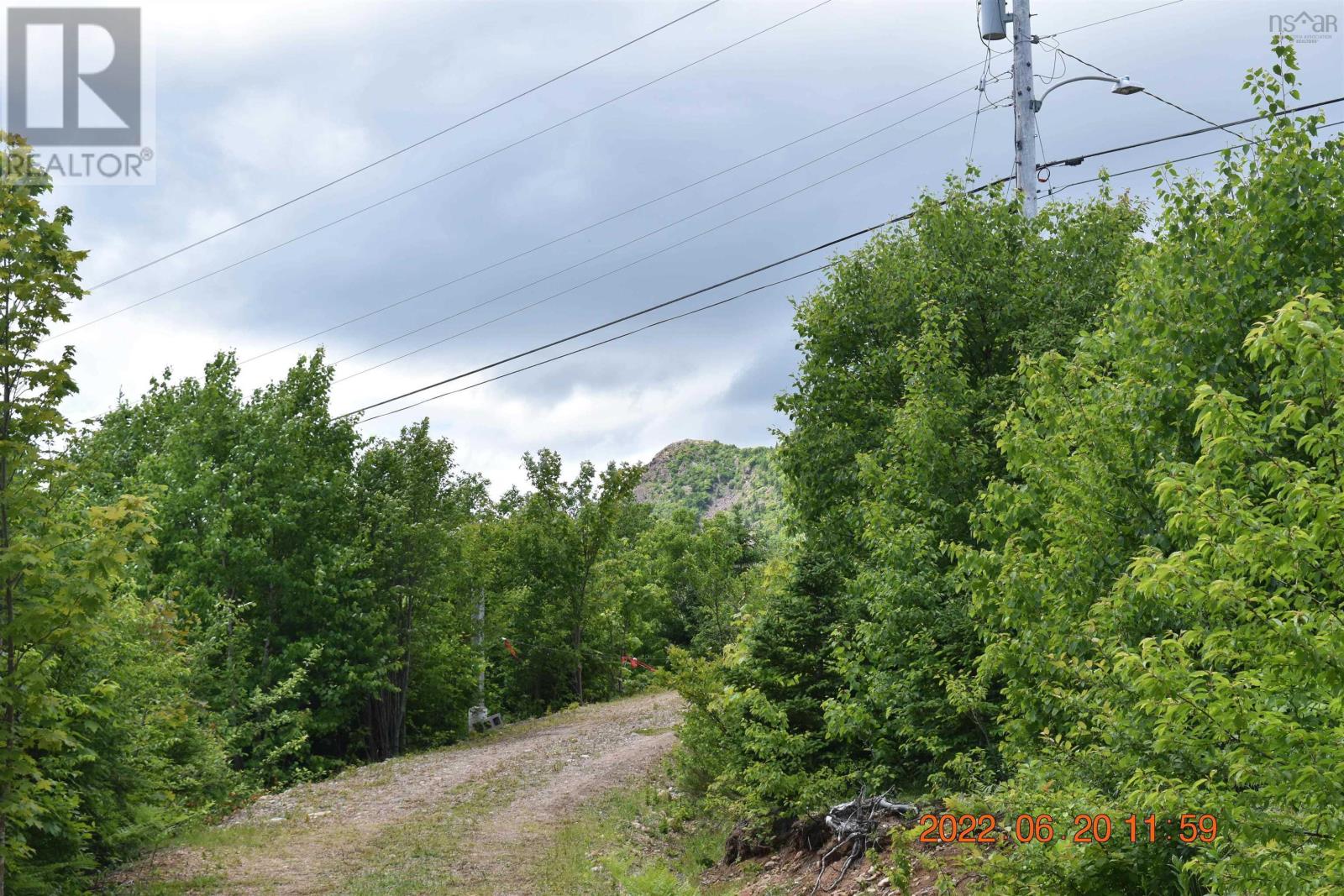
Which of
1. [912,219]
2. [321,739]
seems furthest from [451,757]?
[912,219]

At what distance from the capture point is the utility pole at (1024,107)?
17438 millimetres

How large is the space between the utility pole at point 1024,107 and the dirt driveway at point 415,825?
1202 cm

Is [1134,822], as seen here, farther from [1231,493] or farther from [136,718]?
[136,718]

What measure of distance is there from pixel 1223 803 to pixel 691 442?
17873cm

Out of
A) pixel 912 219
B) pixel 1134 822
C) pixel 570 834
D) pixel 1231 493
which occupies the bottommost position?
pixel 570 834

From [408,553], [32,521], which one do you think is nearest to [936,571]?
[32,521]

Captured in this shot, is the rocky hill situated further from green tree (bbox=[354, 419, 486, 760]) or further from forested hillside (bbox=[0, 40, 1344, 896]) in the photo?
forested hillside (bbox=[0, 40, 1344, 896])

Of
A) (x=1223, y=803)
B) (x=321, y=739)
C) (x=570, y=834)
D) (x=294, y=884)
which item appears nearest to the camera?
(x=1223, y=803)

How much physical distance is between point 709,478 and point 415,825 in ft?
487

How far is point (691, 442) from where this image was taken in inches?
7239

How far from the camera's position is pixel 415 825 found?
49.0 ft

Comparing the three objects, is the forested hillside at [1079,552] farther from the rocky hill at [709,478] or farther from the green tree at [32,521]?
the rocky hill at [709,478]
